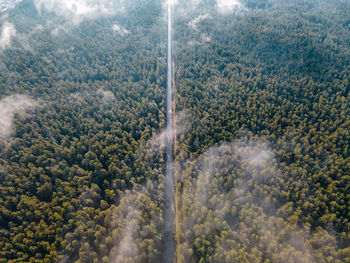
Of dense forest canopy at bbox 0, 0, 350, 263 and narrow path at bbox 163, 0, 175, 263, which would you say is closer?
dense forest canopy at bbox 0, 0, 350, 263

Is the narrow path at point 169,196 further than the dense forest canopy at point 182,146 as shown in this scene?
Yes

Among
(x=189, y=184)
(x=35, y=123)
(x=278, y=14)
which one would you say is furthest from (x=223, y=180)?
(x=278, y=14)

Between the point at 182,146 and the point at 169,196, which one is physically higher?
the point at 182,146

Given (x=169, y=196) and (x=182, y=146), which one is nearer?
(x=169, y=196)

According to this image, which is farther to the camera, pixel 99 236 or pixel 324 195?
pixel 324 195

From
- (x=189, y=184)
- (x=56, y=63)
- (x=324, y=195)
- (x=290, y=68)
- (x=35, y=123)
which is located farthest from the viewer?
(x=56, y=63)

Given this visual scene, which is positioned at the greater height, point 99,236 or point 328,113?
point 328,113

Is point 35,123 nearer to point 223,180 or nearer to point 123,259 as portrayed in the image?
point 123,259

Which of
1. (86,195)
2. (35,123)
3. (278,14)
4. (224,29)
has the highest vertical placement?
(278,14)
